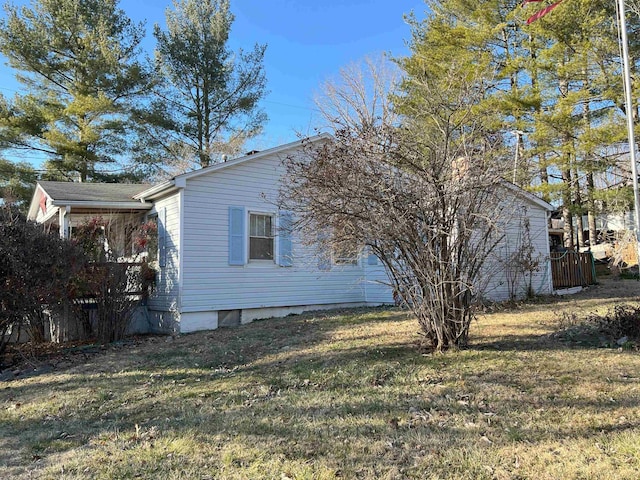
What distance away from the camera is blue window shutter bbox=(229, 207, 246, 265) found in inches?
388

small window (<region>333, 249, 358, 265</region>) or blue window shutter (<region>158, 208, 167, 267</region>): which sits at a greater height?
blue window shutter (<region>158, 208, 167, 267</region>)

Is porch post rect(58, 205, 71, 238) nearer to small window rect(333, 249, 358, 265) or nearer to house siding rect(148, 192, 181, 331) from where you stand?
Result: house siding rect(148, 192, 181, 331)

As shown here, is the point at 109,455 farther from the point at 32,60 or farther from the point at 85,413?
the point at 32,60

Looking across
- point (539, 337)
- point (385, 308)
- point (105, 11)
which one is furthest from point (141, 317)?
point (105, 11)

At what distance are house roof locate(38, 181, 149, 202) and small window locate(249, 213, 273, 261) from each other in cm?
299

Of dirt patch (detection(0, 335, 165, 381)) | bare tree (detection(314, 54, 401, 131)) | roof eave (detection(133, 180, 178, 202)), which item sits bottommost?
dirt patch (detection(0, 335, 165, 381))

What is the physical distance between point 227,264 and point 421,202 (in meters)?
5.74

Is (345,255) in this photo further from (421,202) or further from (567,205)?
(567,205)

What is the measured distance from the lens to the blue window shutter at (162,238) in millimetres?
9773

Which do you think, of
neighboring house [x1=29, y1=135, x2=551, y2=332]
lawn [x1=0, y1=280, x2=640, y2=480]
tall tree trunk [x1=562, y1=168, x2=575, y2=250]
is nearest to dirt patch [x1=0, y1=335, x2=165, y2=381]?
lawn [x1=0, y1=280, x2=640, y2=480]

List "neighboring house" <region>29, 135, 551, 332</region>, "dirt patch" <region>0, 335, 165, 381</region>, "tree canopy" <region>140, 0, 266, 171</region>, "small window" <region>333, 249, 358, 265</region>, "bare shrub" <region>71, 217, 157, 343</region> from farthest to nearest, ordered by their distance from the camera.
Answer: "tree canopy" <region>140, 0, 266, 171</region>, "neighboring house" <region>29, 135, 551, 332</region>, "bare shrub" <region>71, 217, 157, 343</region>, "dirt patch" <region>0, 335, 165, 381</region>, "small window" <region>333, 249, 358, 265</region>

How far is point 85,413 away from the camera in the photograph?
→ 4.61 metres

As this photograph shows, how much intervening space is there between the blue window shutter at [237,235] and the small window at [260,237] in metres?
0.27

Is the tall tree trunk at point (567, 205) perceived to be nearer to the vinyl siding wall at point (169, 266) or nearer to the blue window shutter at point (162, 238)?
the vinyl siding wall at point (169, 266)
